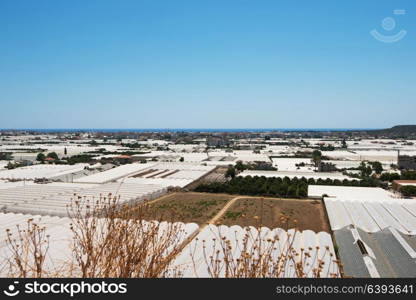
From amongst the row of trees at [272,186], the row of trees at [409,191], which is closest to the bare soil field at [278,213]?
the row of trees at [272,186]

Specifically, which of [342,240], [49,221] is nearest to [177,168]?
[49,221]

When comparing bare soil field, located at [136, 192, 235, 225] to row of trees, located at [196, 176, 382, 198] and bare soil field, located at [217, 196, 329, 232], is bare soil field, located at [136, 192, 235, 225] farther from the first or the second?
row of trees, located at [196, 176, 382, 198]

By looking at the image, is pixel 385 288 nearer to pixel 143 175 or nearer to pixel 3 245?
pixel 3 245

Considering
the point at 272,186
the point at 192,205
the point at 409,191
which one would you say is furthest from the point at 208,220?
the point at 409,191

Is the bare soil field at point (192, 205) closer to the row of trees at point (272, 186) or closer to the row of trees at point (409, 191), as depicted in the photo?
the row of trees at point (272, 186)

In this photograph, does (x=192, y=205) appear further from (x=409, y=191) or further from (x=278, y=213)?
(x=409, y=191)
